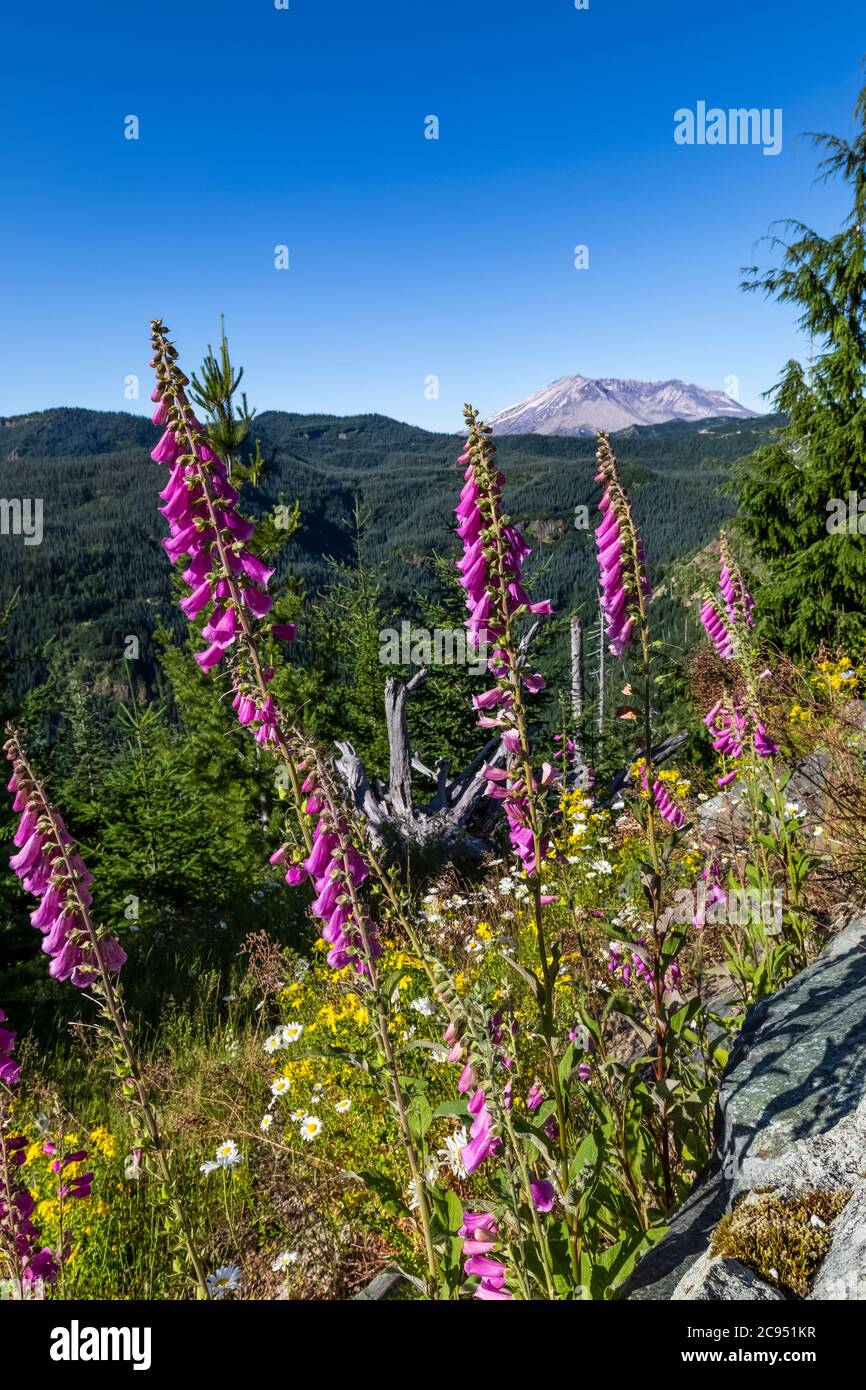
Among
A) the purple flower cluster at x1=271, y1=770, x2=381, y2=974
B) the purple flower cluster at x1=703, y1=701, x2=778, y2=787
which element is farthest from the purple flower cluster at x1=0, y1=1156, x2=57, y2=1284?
the purple flower cluster at x1=703, y1=701, x2=778, y2=787

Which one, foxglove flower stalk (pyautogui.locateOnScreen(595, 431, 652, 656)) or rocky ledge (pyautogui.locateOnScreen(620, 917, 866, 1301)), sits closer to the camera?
rocky ledge (pyautogui.locateOnScreen(620, 917, 866, 1301))

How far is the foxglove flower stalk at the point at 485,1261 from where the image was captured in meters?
1.70

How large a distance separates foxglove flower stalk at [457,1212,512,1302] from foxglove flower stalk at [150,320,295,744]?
53.3 inches

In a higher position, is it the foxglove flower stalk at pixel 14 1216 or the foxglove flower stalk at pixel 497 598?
the foxglove flower stalk at pixel 497 598

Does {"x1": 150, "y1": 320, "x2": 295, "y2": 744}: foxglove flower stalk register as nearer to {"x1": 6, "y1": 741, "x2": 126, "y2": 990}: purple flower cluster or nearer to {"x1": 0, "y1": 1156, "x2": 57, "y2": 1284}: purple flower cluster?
{"x1": 6, "y1": 741, "x2": 126, "y2": 990}: purple flower cluster

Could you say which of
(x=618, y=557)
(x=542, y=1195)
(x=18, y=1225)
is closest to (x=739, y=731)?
(x=618, y=557)

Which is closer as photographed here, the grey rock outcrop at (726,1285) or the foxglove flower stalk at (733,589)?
the grey rock outcrop at (726,1285)

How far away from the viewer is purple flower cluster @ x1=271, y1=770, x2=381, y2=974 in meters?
2.16

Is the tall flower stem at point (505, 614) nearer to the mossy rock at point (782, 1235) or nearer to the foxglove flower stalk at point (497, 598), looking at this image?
the foxglove flower stalk at point (497, 598)

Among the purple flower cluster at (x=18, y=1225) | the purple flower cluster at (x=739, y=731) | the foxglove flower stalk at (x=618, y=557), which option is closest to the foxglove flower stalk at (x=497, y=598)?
the foxglove flower stalk at (x=618, y=557)

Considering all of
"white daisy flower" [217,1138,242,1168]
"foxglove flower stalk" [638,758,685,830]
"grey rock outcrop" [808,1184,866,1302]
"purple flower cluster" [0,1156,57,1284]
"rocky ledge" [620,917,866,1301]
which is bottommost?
"white daisy flower" [217,1138,242,1168]

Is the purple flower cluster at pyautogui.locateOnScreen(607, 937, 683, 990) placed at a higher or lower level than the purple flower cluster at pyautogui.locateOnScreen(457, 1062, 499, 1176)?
lower

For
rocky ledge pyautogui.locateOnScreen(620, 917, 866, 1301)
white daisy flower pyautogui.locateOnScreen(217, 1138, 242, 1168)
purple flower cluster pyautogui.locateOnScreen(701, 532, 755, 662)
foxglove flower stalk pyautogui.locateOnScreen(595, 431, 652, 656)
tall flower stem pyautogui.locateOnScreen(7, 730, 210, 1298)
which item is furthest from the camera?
purple flower cluster pyautogui.locateOnScreen(701, 532, 755, 662)

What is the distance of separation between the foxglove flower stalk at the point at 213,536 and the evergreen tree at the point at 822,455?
11874mm
